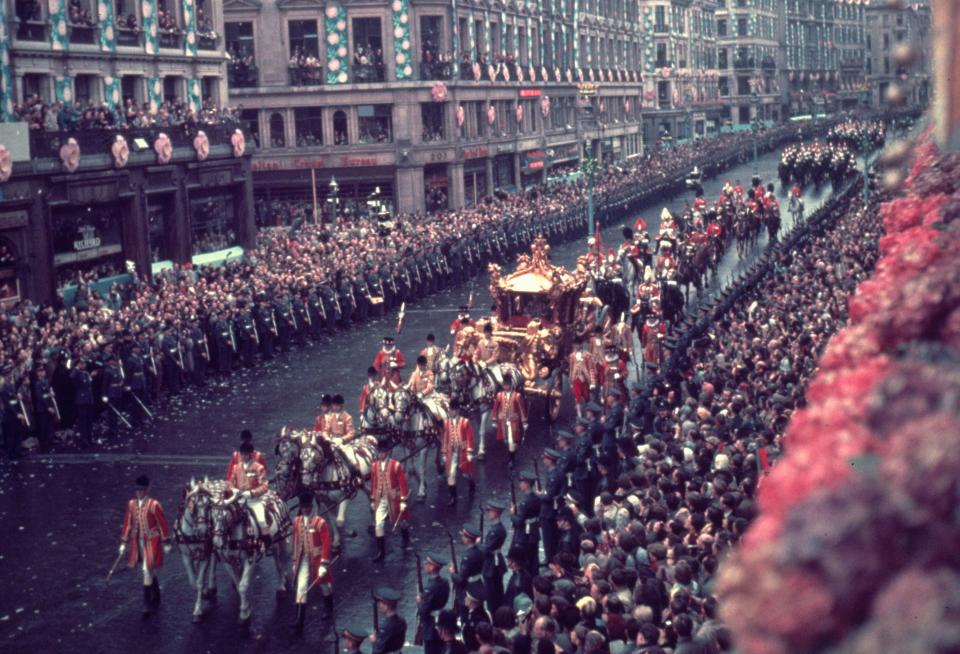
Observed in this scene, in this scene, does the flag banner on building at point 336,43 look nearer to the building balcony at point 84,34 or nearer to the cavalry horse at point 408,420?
Answer: the building balcony at point 84,34

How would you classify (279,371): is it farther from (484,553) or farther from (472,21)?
(472,21)

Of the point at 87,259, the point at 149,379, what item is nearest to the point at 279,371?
the point at 149,379

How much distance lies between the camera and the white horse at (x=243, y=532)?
1490 cm

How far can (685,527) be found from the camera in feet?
41.8

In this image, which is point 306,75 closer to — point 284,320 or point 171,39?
point 171,39

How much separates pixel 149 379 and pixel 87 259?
40.5 feet

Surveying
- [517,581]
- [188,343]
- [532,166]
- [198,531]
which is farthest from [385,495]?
[532,166]

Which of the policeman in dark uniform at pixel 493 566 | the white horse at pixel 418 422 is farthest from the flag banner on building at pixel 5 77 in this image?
the policeman in dark uniform at pixel 493 566

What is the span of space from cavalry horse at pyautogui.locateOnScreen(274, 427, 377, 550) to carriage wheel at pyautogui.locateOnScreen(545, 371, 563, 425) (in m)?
6.80

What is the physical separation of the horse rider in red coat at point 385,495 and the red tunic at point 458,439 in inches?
86.4

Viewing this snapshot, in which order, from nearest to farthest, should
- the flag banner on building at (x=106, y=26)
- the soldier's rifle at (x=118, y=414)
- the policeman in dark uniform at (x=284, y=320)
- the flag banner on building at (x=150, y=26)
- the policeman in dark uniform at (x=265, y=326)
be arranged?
the soldier's rifle at (x=118, y=414)
the policeman in dark uniform at (x=265, y=326)
the policeman in dark uniform at (x=284, y=320)
the flag banner on building at (x=106, y=26)
the flag banner on building at (x=150, y=26)

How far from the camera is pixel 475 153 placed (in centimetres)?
6322

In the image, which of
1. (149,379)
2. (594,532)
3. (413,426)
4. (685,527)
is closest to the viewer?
(685,527)

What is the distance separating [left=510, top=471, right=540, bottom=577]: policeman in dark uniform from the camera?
1488cm
